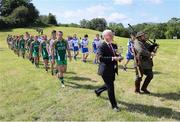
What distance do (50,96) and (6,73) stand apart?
24.9 feet

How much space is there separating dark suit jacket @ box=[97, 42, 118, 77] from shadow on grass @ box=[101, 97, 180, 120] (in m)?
1.33

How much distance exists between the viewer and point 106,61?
1061 cm

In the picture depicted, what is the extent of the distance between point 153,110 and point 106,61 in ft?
6.75

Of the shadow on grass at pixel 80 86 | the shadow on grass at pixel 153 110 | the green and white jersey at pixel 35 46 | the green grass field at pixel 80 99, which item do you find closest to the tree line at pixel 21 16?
the green and white jersey at pixel 35 46

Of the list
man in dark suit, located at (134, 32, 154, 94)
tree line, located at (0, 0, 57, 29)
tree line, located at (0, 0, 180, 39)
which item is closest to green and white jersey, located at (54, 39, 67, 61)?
man in dark suit, located at (134, 32, 154, 94)

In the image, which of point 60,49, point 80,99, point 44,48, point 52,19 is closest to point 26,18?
point 52,19

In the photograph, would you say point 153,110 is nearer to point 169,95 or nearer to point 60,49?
point 169,95

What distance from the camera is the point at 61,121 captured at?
1031cm

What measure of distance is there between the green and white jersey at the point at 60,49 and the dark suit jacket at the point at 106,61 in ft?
12.9

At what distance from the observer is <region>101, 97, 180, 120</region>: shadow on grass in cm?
1051

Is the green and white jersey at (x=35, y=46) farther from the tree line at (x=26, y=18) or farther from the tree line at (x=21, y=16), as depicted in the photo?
the tree line at (x=21, y=16)

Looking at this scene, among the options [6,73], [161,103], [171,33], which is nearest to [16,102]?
[161,103]

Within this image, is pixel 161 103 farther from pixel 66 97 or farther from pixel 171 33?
pixel 171 33

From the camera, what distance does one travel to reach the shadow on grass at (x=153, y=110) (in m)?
10.5
